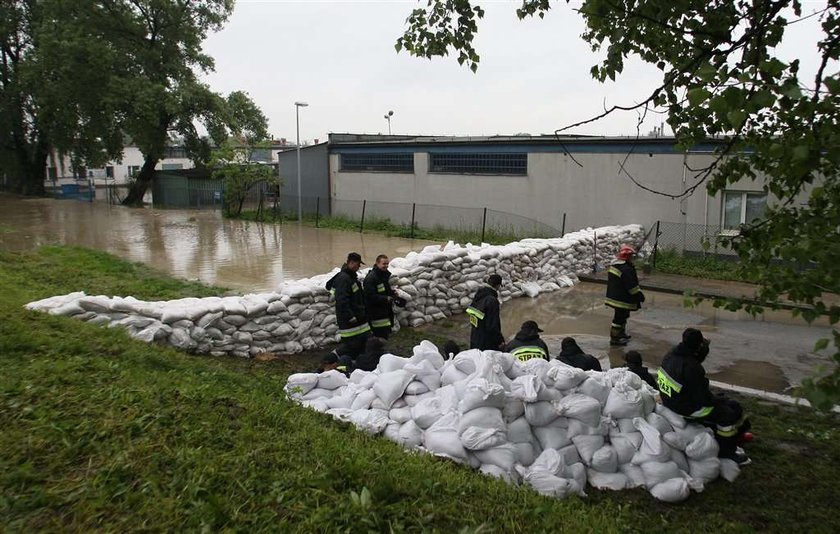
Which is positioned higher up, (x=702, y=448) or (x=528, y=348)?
(x=528, y=348)

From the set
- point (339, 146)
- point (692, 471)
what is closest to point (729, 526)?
point (692, 471)

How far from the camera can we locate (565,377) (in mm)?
5047

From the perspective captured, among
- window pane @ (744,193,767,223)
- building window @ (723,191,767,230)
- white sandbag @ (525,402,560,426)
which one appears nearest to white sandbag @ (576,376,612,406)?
white sandbag @ (525,402,560,426)

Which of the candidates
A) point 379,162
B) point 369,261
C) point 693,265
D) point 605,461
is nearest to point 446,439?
point 605,461

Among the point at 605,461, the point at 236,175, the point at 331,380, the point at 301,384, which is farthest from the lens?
the point at 236,175

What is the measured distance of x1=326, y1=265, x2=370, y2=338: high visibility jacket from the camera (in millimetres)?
7066

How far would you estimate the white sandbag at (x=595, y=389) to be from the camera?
507cm

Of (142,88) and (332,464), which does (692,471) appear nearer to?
(332,464)

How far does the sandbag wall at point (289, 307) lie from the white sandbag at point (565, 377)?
3.76 metres

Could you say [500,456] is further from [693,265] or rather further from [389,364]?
[693,265]

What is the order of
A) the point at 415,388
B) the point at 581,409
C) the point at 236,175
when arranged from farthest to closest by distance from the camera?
1. the point at 236,175
2. the point at 415,388
3. the point at 581,409

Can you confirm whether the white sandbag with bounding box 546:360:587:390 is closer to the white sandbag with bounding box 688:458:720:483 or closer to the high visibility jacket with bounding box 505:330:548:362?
the high visibility jacket with bounding box 505:330:548:362

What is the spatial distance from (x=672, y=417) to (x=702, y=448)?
307 millimetres

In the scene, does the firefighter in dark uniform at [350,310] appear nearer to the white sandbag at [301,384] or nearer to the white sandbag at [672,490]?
the white sandbag at [301,384]
